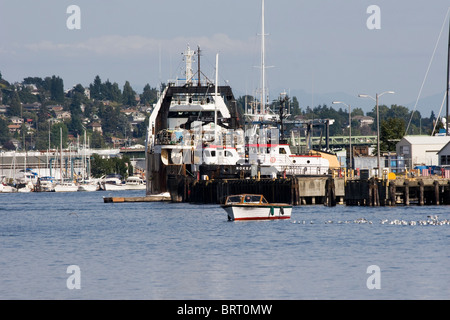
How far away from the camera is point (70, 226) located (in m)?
74.5

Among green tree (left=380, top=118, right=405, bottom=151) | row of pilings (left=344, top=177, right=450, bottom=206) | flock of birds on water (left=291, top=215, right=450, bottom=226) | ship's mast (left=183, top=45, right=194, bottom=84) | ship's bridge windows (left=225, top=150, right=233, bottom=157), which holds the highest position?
ship's mast (left=183, top=45, right=194, bottom=84)

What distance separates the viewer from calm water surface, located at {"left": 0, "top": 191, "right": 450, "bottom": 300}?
123ft

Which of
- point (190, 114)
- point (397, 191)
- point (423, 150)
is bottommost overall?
point (397, 191)

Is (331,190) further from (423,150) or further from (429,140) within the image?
(429,140)

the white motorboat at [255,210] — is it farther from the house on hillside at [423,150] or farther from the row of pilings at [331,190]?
the house on hillside at [423,150]

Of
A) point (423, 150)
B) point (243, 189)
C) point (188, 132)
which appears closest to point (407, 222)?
point (243, 189)

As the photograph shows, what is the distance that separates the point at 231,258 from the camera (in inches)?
1875

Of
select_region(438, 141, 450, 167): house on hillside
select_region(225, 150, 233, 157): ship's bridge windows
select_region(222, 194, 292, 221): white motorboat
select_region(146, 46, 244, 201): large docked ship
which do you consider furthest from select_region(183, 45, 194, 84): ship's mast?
select_region(222, 194, 292, 221): white motorboat

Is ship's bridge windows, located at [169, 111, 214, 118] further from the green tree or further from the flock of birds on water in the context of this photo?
the flock of birds on water
